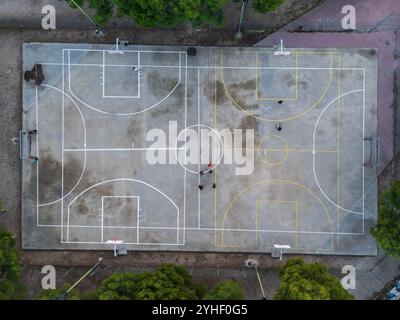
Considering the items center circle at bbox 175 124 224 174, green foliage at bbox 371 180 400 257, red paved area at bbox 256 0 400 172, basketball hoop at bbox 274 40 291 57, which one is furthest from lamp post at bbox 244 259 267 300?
basketball hoop at bbox 274 40 291 57

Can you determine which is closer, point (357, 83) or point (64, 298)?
point (64, 298)

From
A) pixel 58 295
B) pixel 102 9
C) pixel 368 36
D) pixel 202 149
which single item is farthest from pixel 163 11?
pixel 58 295

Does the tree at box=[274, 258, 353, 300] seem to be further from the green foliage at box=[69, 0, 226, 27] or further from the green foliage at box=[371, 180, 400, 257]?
the green foliage at box=[69, 0, 226, 27]

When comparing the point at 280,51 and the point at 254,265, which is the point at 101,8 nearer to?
the point at 280,51

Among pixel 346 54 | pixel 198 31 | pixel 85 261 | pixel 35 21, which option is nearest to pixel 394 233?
pixel 346 54

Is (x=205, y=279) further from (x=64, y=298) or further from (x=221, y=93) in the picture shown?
(x=221, y=93)

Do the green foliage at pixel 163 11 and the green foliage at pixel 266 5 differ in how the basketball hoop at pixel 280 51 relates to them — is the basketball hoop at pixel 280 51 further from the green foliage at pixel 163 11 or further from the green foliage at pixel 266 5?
the green foliage at pixel 163 11
